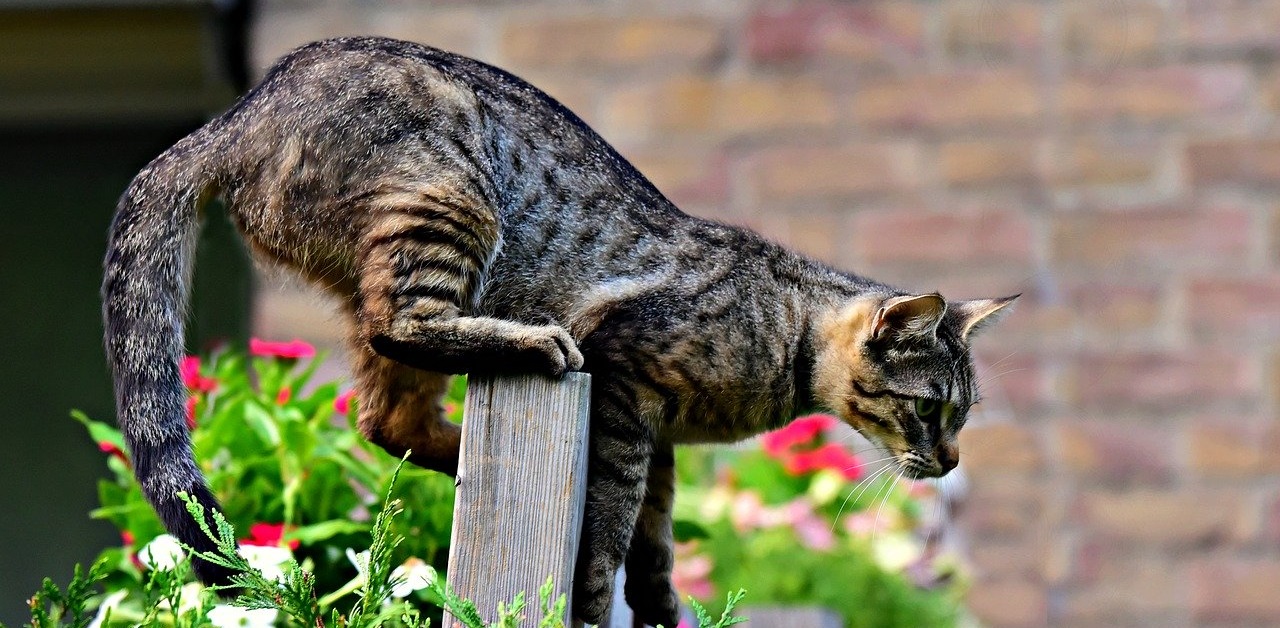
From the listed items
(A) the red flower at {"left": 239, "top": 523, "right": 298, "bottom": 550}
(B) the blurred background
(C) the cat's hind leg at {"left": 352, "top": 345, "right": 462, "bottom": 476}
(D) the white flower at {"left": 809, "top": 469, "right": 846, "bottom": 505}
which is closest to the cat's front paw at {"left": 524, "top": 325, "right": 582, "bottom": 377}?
(C) the cat's hind leg at {"left": 352, "top": 345, "right": 462, "bottom": 476}

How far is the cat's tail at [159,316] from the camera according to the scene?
216 cm

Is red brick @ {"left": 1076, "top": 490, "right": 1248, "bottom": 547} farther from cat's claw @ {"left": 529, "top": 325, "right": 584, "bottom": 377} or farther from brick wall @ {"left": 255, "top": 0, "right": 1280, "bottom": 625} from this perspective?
cat's claw @ {"left": 529, "top": 325, "right": 584, "bottom": 377}

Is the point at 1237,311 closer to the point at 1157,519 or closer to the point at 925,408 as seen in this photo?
the point at 1157,519

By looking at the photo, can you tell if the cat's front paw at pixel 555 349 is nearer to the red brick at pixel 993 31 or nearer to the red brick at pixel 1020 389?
the red brick at pixel 1020 389

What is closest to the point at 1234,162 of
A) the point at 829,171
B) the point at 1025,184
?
the point at 1025,184

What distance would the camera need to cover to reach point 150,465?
2.18m

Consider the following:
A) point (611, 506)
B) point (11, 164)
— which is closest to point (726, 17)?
point (11, 164)

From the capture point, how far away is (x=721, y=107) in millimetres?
5074

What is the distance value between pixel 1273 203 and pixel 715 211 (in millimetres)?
1876

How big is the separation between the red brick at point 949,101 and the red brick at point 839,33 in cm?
9

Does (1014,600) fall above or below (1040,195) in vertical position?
below

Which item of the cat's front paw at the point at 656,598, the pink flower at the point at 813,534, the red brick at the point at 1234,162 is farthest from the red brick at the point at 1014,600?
the cat's front paw at the point at 656,598

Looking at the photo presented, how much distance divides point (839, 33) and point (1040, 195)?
0.87m

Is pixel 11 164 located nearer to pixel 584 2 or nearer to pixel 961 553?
pixel 584 2
